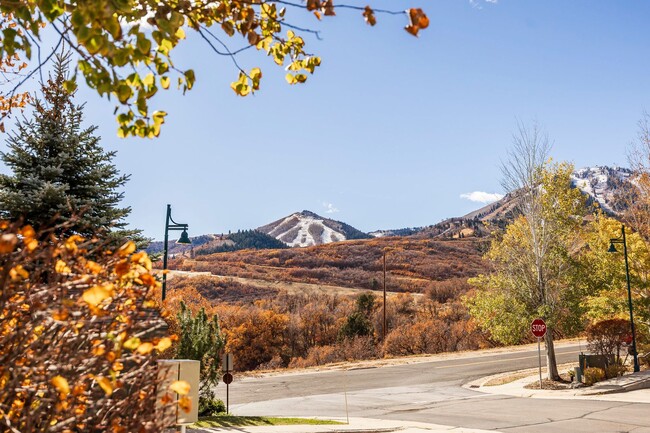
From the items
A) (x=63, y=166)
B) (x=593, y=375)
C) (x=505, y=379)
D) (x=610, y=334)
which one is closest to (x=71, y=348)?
(x=63, y=166)

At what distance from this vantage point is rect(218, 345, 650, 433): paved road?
13766 mm

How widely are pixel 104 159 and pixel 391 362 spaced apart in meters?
23.0

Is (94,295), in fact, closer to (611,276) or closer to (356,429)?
(356,429)

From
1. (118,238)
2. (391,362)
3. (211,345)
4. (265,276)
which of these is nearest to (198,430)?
(211,345)

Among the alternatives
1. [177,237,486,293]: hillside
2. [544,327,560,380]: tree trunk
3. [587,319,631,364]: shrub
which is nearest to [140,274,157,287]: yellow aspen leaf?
[544,327,560,380]: tree trunk

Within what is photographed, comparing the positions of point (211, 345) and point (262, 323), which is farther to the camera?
point (262, 323)

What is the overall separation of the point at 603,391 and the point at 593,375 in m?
1.64

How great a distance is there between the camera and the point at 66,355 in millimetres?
2840

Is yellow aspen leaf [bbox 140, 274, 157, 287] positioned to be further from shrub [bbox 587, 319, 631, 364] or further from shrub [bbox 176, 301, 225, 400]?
shrub [bbox 587, 319, 631, 364]

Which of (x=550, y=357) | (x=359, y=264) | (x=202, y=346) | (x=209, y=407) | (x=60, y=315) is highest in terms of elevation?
(x=359, y=264)

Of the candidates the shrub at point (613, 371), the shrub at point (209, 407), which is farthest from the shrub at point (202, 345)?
the shrub at point (613, 371)

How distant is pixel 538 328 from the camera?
19812 mm

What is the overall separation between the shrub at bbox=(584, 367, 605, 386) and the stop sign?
2.68m

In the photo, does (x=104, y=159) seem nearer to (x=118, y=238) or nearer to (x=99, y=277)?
(x=118, y=238)
